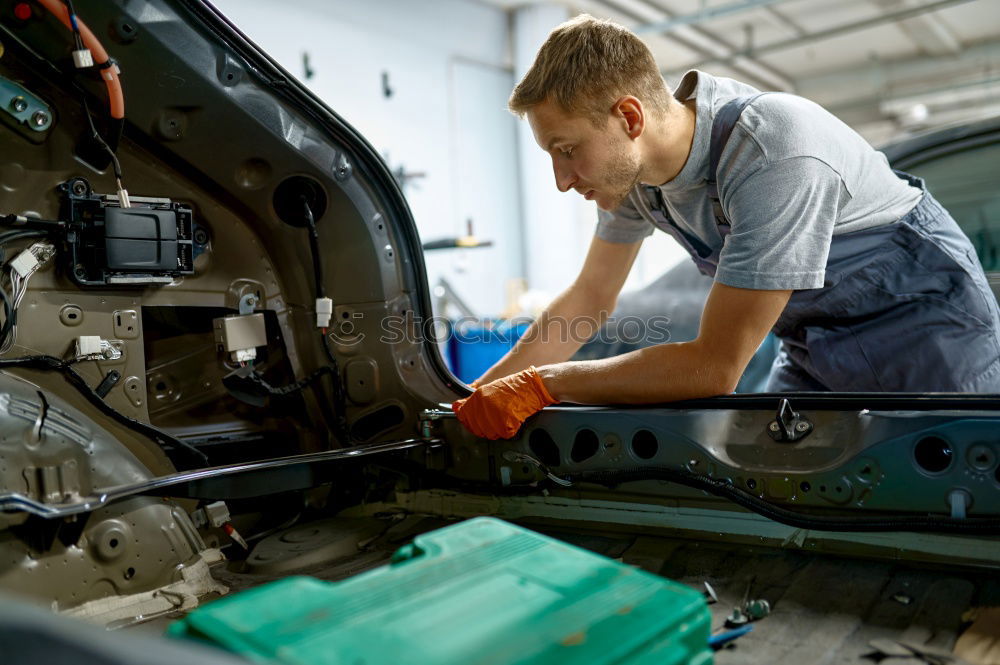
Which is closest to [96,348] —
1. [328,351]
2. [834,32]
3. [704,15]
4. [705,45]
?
[328,351]

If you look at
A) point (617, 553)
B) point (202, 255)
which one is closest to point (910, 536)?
point (617, 553)

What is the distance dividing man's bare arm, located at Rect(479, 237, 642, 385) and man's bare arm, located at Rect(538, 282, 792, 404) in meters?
0.63

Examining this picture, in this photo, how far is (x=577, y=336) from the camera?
2.38 meters

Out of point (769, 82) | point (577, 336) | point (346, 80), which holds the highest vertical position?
point (769, 82)

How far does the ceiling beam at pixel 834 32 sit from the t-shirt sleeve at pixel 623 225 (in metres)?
5.56

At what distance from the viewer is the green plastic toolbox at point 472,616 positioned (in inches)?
32.4

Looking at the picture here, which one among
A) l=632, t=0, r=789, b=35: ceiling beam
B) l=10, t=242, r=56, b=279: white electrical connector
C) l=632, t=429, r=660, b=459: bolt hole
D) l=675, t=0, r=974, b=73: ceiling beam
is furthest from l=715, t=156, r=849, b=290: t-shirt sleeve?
l=632, t=0, r=789, b=35: ceiling beam

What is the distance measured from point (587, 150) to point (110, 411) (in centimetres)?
119

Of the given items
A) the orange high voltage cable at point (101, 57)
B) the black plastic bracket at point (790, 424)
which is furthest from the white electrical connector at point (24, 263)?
the black plastic bracket at point (790, 424)

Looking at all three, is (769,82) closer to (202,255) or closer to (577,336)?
(577,336)

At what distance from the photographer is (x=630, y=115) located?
1.73 meters

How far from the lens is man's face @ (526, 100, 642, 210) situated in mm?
1735

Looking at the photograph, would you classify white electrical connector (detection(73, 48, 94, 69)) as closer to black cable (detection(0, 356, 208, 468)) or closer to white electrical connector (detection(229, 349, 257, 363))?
black cable (detection(0, 356, 208, 468))

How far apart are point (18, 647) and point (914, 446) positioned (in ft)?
4.38
